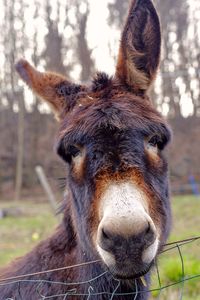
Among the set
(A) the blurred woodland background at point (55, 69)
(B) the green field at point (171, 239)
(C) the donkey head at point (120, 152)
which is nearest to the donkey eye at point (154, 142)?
(C) the donkey head at point (120, 152)

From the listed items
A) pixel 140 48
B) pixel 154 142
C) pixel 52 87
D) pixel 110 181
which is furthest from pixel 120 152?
pixel 52 87

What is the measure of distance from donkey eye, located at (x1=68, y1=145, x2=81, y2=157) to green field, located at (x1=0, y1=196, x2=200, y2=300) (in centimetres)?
183

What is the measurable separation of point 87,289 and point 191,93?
23.2 meters

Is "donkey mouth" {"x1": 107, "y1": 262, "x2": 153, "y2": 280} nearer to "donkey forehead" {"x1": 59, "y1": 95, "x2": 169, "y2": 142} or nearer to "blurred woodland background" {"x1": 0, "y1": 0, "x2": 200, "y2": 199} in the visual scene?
"donkey forehead" {"x1": 59, "y1": 95, "x2": 169, "y2": 142}

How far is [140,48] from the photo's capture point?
3.50m

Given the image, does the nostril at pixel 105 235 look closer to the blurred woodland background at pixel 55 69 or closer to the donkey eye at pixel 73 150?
the donkey eye at pixel 73 150

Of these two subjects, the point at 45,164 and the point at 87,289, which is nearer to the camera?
the point at 87,289

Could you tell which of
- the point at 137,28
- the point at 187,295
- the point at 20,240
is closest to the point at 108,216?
the point at 137,28

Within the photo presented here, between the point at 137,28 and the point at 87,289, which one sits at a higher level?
the point at 137,28

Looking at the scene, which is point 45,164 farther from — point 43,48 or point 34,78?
point 34,78

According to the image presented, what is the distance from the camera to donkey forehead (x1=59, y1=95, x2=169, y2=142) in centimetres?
285

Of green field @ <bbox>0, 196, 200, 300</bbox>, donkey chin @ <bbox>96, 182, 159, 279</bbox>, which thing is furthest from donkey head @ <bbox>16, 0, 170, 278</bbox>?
green field @ <bbox>0, 196, 200, 300</bbox>

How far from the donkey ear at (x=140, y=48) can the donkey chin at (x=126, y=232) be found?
3.67ft

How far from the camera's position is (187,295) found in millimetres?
5348
